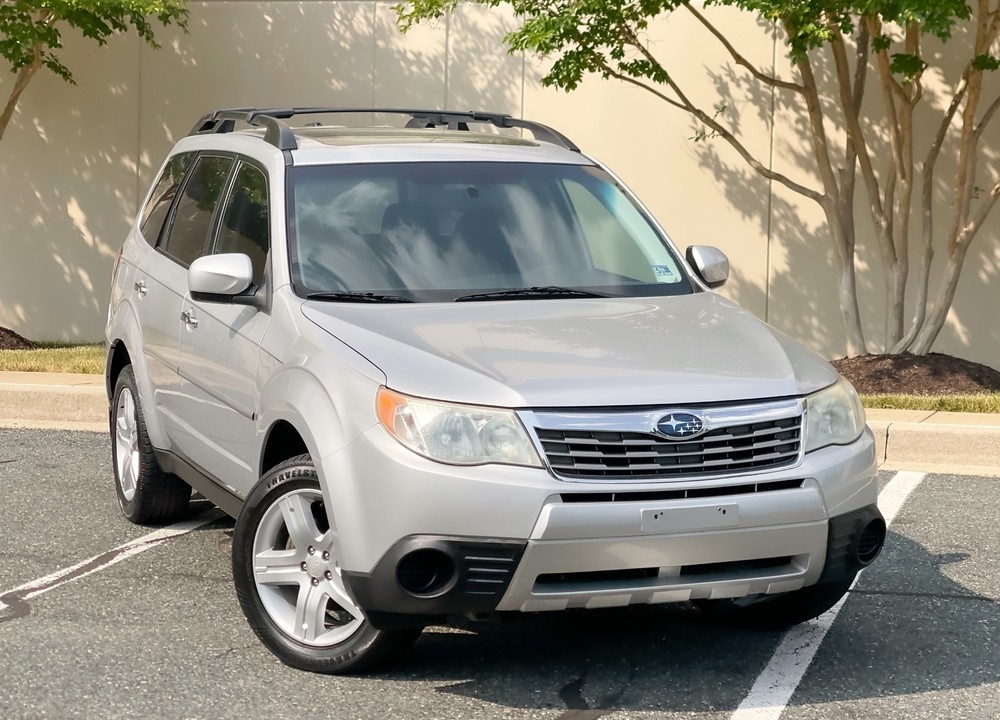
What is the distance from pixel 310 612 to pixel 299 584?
10cm

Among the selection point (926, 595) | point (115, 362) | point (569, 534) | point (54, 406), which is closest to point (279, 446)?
point (569, 534)

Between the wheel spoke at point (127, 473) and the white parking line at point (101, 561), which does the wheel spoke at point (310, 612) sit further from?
the wheel spoke at point (127, 473)

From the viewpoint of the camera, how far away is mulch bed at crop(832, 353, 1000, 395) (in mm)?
11094

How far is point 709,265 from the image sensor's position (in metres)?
5.96

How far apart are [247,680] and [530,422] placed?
4.32ft

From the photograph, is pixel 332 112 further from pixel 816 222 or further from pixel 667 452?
pixel 816 222

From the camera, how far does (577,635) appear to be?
536cm

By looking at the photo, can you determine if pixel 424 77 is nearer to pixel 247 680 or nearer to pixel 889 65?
pixel 889 65

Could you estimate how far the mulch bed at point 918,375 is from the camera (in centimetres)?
1109

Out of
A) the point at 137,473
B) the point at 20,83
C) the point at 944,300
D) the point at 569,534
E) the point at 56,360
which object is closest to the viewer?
the point at 569,534

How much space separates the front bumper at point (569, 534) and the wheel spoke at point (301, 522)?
29cm

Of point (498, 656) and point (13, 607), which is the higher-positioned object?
point (498, 656)

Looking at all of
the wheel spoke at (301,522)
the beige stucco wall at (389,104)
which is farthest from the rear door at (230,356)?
the beige stucco wall at (389,104)

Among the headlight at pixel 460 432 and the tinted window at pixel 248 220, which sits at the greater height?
the tinted window at pixel 248 220
